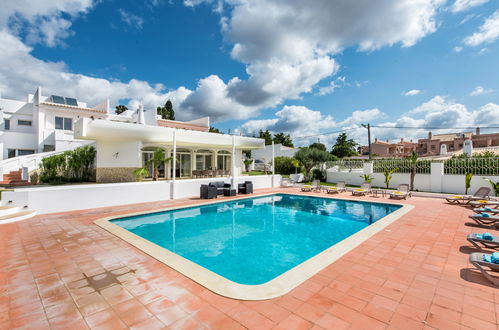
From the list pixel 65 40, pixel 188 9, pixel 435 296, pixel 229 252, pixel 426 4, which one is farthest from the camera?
pixel 65 40

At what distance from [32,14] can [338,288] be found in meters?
18.6

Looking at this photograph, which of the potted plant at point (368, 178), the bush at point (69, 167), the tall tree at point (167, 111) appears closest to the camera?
the bush at point (69, 167)

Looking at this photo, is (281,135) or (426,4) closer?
(426,4)

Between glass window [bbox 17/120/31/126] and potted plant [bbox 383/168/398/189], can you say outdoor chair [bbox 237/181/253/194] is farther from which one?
glass window [bbox 17/120/31/126]

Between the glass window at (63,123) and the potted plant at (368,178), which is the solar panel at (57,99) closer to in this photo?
the glass window at (63,123)

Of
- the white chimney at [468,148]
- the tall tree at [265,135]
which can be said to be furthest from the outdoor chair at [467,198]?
the tall tree at [265,135]

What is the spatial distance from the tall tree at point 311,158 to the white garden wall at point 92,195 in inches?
501

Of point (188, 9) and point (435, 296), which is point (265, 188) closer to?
point (188, 9)

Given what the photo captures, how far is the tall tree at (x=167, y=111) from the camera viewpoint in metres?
58.7

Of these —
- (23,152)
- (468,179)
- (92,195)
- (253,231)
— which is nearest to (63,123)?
(23,152)

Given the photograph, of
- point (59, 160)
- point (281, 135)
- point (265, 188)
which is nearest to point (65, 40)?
point (59, 160)

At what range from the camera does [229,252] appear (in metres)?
6.82

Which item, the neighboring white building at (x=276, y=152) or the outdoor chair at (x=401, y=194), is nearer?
the outdoor chair at (x=401, y=194)

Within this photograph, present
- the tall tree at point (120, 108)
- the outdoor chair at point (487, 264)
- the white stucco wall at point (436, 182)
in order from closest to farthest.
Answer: the outdoor chair at point (487, 264)
the white stucco wall at point (436, 182)
the tall tree at point (120, 108)
